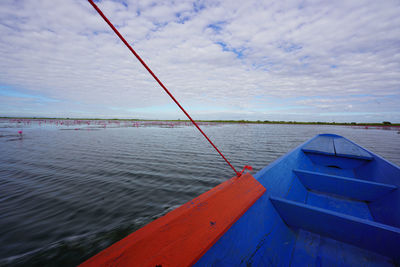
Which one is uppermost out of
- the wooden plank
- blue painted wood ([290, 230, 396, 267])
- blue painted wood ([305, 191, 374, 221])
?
the wooden plank

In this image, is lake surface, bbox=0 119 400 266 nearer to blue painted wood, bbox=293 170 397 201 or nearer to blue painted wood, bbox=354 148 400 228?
blue painted wood, bbox=293 170 397 201

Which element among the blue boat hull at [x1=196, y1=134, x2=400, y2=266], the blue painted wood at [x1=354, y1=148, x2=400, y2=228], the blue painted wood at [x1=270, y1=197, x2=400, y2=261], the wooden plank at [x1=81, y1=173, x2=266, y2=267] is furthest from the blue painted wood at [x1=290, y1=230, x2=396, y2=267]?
the wooden plank at [x1=81, y1=173, x2=266, y2=267]

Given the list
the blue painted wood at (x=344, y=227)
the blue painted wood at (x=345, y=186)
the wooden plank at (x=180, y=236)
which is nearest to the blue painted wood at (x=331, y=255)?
the blue painted wood at (x=344, y=227)

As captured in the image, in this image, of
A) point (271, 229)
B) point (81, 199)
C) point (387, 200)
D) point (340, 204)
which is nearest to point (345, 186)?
point (340, 204)

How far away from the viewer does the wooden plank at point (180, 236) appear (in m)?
0.93

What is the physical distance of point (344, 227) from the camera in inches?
70.8

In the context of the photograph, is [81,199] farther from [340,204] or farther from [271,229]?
[340,204]

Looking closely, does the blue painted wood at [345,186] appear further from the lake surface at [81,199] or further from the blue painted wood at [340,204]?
the lake surface at [81,199]

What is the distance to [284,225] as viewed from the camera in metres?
2.32

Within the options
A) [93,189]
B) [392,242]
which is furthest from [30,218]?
[392,242]

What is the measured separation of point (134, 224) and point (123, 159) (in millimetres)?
5153

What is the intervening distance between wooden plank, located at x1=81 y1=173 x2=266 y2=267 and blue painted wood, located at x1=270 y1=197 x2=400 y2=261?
0.90 m

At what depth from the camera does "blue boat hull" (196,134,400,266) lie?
5.22ft

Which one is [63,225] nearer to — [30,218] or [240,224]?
[30,218]
